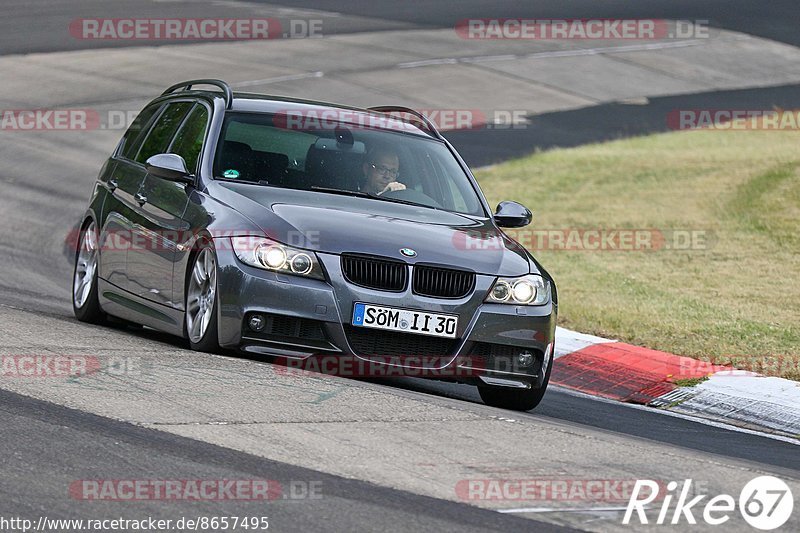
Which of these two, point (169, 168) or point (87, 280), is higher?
point (169, 168)

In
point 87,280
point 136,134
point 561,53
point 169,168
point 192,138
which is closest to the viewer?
point 169,168

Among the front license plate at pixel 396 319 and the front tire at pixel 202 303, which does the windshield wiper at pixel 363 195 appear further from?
the front license plate at pixel 396 319

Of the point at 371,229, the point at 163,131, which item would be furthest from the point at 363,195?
the point at 163,131

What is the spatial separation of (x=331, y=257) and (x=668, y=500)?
280 centimetres

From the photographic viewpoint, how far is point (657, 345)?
12.1 metres

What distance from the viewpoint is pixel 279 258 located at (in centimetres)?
829

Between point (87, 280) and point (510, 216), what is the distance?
3.06 meters

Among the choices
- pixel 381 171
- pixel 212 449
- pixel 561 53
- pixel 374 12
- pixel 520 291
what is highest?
pixel 374 12

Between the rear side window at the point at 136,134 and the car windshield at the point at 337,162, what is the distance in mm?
1248

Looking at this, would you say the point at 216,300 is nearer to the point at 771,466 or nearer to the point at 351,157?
the point at 351,157

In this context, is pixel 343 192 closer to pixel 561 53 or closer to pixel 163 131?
pixel 163 131

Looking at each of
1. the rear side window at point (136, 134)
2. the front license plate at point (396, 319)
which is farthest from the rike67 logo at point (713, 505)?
the rear side window at point (136, 134)

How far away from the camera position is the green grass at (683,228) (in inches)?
502

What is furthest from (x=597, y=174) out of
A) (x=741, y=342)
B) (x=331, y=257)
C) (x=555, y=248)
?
(x=331, y=257)
